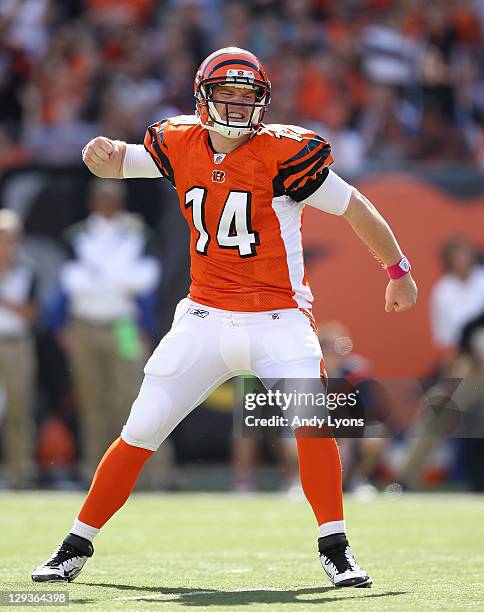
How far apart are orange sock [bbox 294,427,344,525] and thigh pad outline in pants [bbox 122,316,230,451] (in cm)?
43

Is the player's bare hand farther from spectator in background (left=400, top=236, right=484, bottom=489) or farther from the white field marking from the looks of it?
spectator in background (left=400, top=236, right=484, bottom=489)

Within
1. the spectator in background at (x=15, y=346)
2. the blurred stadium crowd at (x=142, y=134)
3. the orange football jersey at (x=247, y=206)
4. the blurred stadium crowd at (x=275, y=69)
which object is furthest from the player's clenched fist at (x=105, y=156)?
the blurred stadium crowd at (x=275, y=69)

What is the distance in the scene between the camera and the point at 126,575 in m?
5.09

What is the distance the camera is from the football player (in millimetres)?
4742

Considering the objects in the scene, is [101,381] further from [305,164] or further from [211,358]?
[305,164]

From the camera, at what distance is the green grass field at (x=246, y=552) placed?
4.43 meters

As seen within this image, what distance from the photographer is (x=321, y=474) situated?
4688 mm

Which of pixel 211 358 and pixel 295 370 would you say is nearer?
pixel 295 370

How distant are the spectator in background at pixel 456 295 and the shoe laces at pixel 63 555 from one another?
18.6 ft

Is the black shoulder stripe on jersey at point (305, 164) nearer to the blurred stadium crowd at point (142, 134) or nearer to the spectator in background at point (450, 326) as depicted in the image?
the blurred stadium crowd at point (142, 134)

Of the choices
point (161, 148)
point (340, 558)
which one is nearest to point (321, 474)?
point (340, 558)

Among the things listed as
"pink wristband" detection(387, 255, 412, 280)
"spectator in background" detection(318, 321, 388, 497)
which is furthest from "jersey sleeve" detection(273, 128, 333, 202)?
"spectator in background" detection(318, 321, 388, 497)

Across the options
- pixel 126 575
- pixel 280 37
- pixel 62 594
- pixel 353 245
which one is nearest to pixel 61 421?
pixel 353 245

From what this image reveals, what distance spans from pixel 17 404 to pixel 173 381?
5.23 m
